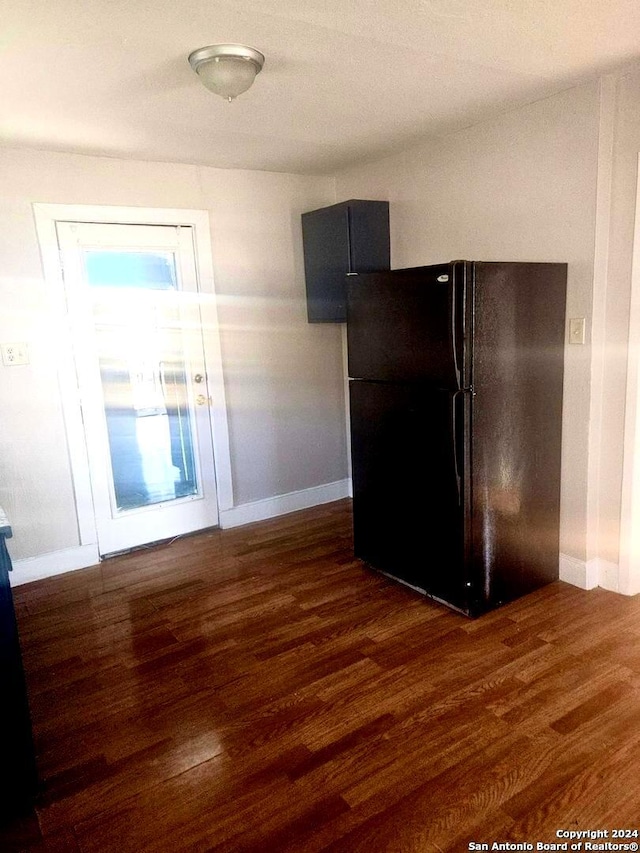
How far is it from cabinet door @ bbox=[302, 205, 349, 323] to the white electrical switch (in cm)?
147

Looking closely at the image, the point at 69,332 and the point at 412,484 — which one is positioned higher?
the point at 69,332

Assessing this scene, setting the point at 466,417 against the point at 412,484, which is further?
the point at 412,484

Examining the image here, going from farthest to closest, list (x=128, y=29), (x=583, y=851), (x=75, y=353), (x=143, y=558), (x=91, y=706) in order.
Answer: (x=143, y=558)
(x=75, y=353)
(x=91, y=706)
(x=128, y=29)
(x=583, y=851)

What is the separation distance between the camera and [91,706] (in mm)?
2260

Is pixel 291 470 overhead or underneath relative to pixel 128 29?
underneath

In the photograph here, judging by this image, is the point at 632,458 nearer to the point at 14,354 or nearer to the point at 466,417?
the point at 466,417

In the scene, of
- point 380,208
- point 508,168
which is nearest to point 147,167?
point 380,208

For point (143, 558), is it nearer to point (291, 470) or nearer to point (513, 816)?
point (291, 470)

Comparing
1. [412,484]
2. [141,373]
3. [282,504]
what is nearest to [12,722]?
[412,484]

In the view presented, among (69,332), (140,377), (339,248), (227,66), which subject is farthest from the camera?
(339,248)

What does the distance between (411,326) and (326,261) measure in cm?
137

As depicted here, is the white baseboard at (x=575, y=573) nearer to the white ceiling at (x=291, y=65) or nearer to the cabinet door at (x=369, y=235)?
the cabinet door at (x=369, y=235)

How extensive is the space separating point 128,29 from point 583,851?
8.94 ft

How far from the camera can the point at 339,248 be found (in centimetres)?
379
